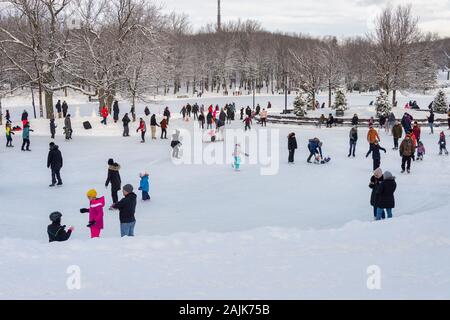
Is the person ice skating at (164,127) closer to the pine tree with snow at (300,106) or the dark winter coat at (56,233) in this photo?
the pine tree with snow at (300,106)

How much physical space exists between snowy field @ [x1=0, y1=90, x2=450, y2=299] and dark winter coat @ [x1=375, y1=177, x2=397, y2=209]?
0.56 metres

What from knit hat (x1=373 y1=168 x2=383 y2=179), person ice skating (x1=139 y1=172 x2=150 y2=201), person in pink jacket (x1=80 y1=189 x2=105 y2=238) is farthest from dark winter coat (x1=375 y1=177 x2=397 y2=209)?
person ice skating (x1=139 y1=172 x2=150 y2=201)

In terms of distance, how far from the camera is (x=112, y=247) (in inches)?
299

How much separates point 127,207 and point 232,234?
6.43 ft

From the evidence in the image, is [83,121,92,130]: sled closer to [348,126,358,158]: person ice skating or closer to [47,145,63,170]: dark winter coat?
[47,145,63,170]: dark winter coat

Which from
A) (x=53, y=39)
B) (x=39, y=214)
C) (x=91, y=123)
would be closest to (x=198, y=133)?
(x=91, y=123)

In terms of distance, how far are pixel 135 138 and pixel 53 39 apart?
9608 mm

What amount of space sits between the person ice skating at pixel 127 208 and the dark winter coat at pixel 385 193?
4966 mm

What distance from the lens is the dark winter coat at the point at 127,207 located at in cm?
838

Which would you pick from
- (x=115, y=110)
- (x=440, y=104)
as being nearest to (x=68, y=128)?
(x=115, y=110)

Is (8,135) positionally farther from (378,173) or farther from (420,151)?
(420,151)
